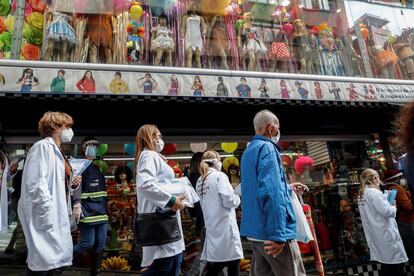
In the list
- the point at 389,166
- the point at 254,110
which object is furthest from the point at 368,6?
the point at 254,110

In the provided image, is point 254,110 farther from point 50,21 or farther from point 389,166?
point 50,21

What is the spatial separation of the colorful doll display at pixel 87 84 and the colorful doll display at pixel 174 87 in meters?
1.19

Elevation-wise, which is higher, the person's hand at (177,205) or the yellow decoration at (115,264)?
the person's hand at (177,205)

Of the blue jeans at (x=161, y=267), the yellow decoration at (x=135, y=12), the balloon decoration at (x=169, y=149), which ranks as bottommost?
the blue jeans at (x=161, y=267)

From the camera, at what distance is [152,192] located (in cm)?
244

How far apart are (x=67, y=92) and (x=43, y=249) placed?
9.09ft

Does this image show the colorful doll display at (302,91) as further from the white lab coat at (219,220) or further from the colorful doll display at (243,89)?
the white lab coat at (219,220)

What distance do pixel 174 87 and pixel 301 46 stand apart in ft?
12.0

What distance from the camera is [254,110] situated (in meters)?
5.66

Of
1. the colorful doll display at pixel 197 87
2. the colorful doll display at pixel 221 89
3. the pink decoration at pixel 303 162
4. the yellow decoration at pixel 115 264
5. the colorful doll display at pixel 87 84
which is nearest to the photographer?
the colorful doll display at pixel 87 84

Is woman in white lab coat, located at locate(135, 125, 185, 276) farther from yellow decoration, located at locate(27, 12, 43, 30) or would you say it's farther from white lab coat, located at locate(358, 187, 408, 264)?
yellow decoration, located at locate(27, 12, 43, 30)

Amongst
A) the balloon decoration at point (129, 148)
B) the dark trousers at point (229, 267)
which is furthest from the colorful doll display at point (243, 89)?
the dark trousers at point (229, 267)

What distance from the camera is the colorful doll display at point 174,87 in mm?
4848

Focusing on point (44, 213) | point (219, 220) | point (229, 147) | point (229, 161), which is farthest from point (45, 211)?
point (229, 161)
